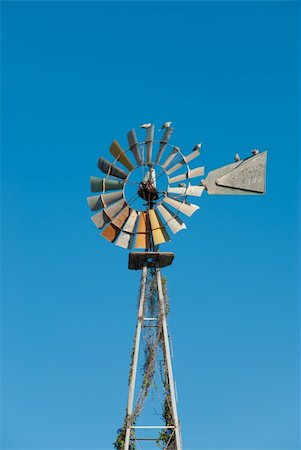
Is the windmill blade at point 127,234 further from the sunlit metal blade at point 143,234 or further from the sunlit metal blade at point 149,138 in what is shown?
the sunlit metal blade at point 149,138

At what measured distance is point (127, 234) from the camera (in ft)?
70.0

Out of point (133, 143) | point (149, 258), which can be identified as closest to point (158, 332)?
point (149, 258)

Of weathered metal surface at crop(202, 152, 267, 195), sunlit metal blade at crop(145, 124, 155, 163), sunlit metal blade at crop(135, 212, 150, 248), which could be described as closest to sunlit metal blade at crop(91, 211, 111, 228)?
sunlit metal blade at crop(135, 212, 150, 248)

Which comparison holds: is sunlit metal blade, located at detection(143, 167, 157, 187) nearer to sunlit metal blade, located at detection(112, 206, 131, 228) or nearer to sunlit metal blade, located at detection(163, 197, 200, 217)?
sunlit metal blade, located at detection(163, 197, 200, 217)

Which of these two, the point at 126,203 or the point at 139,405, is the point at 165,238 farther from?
the point at 139,405

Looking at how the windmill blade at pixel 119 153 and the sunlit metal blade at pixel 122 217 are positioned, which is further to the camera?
the windmill blade at pixel 119 153

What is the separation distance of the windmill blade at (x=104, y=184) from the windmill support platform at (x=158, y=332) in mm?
1856

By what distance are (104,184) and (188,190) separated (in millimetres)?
2144

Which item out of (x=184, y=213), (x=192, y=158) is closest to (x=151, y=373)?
(x=184, y=213)

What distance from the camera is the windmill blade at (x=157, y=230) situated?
21.2m

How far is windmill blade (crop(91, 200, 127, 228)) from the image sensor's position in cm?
2134

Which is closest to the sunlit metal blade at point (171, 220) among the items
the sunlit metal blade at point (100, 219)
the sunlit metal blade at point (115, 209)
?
the sunlit metal blade at point (115, 209)

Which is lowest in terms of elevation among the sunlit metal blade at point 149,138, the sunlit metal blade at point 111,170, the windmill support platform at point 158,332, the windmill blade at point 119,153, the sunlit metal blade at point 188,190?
the windmill support platform at point 158,332

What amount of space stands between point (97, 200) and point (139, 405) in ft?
17.2
